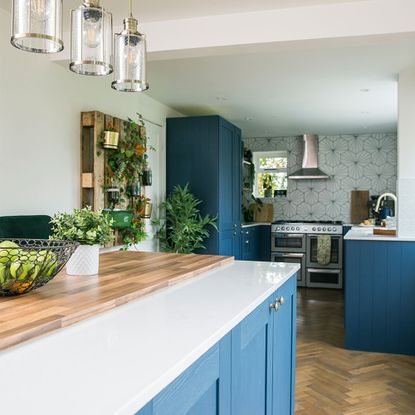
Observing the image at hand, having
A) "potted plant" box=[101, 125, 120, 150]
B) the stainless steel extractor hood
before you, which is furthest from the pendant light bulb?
the stainless steel extractor hood

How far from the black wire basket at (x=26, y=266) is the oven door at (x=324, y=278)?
6121mm

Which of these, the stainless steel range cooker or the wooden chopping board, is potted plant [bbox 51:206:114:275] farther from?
the wooden chopping board

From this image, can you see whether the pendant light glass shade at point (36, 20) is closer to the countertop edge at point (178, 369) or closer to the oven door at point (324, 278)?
the countertop edge at point (178, 369)

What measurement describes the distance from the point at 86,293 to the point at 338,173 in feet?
22.8

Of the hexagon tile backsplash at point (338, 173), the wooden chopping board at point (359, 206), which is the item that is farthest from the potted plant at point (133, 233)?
the wooden chopping board at point (359, 206)

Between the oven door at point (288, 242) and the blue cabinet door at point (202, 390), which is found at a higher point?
the blue cabinet door at point (202, 390)

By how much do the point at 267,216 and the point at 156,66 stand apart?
172 inches

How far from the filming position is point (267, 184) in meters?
8.28

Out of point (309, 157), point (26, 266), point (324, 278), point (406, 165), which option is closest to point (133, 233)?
point (406, 165)

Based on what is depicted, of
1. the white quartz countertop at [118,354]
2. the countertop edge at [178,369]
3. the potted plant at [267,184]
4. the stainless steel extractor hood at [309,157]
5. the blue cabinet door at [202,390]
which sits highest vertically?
the stainless steel extractor hood at [309,157]

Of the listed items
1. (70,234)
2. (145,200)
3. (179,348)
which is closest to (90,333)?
(179,348)

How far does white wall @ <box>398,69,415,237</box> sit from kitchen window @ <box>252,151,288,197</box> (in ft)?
13.2

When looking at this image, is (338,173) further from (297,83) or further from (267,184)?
(297,83)

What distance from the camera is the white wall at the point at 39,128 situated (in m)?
3.16
